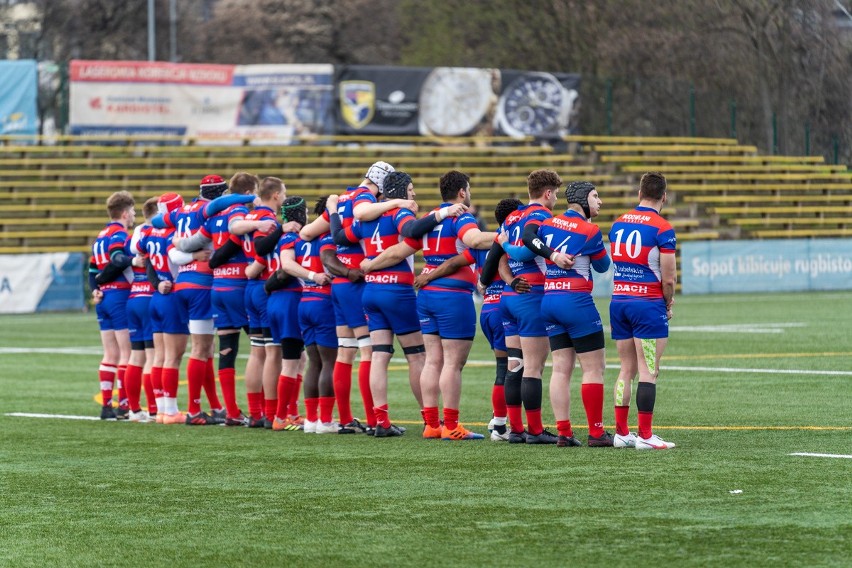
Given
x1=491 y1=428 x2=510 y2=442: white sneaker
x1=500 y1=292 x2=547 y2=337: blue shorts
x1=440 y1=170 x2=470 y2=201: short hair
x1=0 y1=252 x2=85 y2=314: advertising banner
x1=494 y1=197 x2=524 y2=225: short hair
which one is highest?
x1=440 y1=170 x2=470 y2=201: short hair

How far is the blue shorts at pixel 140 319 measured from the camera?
1478 cm

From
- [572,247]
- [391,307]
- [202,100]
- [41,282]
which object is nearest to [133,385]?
[391,307]

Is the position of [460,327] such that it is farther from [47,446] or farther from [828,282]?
[828,282]

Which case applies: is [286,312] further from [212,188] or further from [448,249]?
[448,249]

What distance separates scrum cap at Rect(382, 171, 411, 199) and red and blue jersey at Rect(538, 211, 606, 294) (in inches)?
57.3

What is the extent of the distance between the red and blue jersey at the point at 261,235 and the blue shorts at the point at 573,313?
3045mm

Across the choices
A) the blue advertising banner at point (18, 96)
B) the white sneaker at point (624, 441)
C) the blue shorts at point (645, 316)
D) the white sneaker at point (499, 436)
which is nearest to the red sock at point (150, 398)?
the white sneaker at point (499, 436)

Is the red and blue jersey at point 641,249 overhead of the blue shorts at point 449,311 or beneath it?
overhead

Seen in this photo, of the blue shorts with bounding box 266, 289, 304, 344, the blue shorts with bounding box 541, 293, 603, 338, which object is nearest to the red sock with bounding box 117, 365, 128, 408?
the blue shorts with bounding box 266, 289, 304, 344

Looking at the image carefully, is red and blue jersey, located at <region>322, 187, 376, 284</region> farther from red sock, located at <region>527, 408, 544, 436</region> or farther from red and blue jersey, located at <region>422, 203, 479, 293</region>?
red sock, located at <region>527, 408, 544, 436</region>

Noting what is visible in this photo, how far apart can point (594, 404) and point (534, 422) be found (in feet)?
2.03

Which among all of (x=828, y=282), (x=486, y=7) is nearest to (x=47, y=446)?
(x=828, y=282)

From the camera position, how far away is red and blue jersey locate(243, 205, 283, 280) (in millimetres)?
13406

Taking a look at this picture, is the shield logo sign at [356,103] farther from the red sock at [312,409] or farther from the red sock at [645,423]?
the red sock at [645,423]
